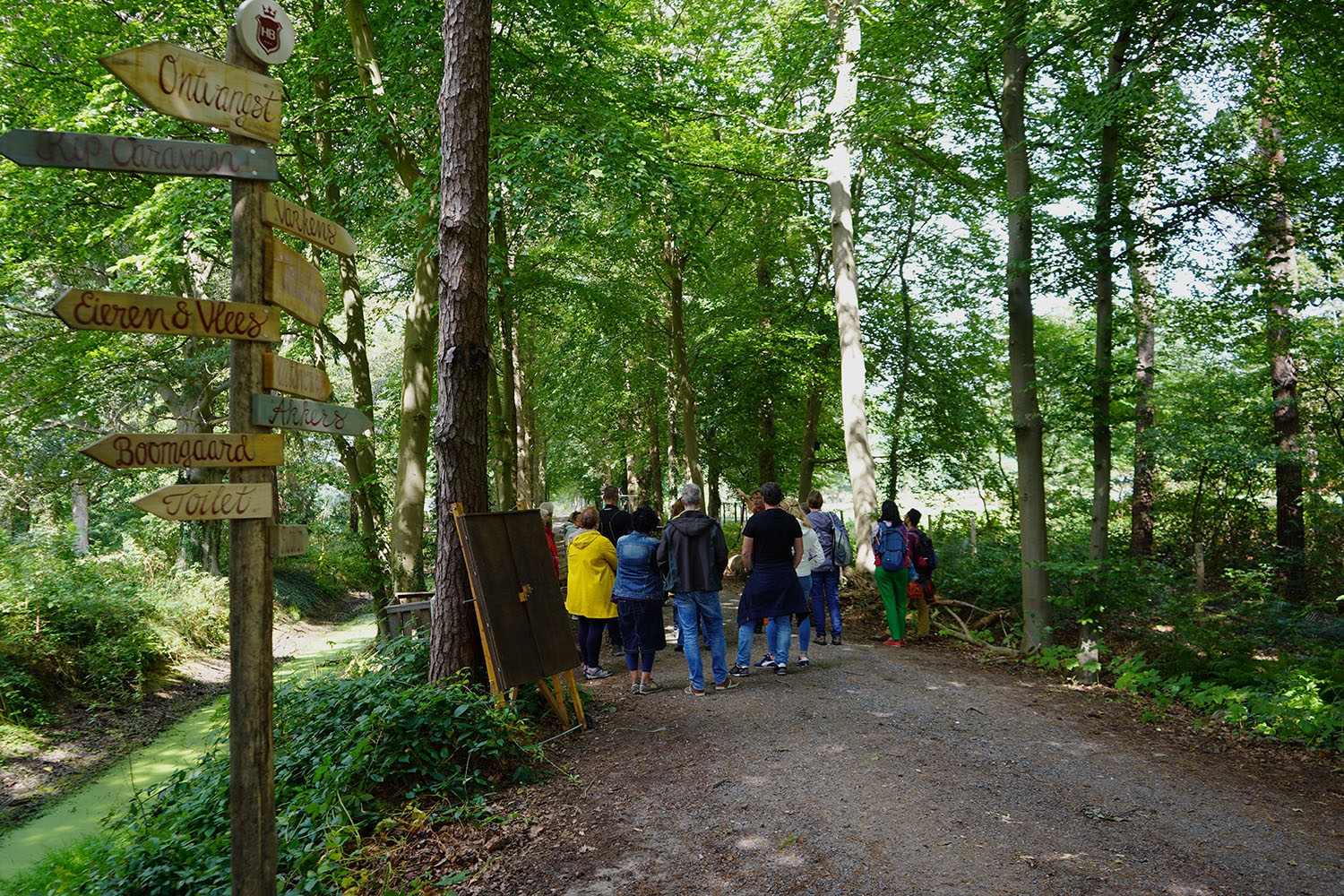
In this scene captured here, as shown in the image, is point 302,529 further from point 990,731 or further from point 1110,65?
point 1110,65

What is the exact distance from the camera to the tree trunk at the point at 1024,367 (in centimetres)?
982

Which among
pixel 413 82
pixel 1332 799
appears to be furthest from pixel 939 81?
pixel 1332 799

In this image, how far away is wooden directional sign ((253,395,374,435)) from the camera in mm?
3246

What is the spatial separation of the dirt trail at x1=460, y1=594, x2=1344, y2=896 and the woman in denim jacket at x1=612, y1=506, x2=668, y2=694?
1.50 feet

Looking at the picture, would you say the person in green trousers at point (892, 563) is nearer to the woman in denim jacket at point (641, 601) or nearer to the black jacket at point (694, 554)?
the black jacket at point (694, 554)

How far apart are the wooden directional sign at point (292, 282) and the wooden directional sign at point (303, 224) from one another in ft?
0.27

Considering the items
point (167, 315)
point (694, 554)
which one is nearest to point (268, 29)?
point (167, 315)

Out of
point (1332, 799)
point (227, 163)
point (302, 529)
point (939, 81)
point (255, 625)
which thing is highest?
point (939, 81)

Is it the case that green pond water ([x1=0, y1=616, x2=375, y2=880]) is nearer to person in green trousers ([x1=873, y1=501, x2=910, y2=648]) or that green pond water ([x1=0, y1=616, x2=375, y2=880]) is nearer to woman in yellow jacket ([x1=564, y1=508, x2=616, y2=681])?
woman in yellow jacket ([x1=564, y1=508, x2=616, y2=681])

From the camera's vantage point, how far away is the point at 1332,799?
5.43 m

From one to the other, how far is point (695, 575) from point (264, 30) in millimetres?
5698

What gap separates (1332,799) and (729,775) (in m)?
4.17

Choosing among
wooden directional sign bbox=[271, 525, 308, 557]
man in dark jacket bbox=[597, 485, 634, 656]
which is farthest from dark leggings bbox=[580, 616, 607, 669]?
wooden directional sign bbox=[271, 525, 308, 557]

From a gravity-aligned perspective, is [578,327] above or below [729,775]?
above
